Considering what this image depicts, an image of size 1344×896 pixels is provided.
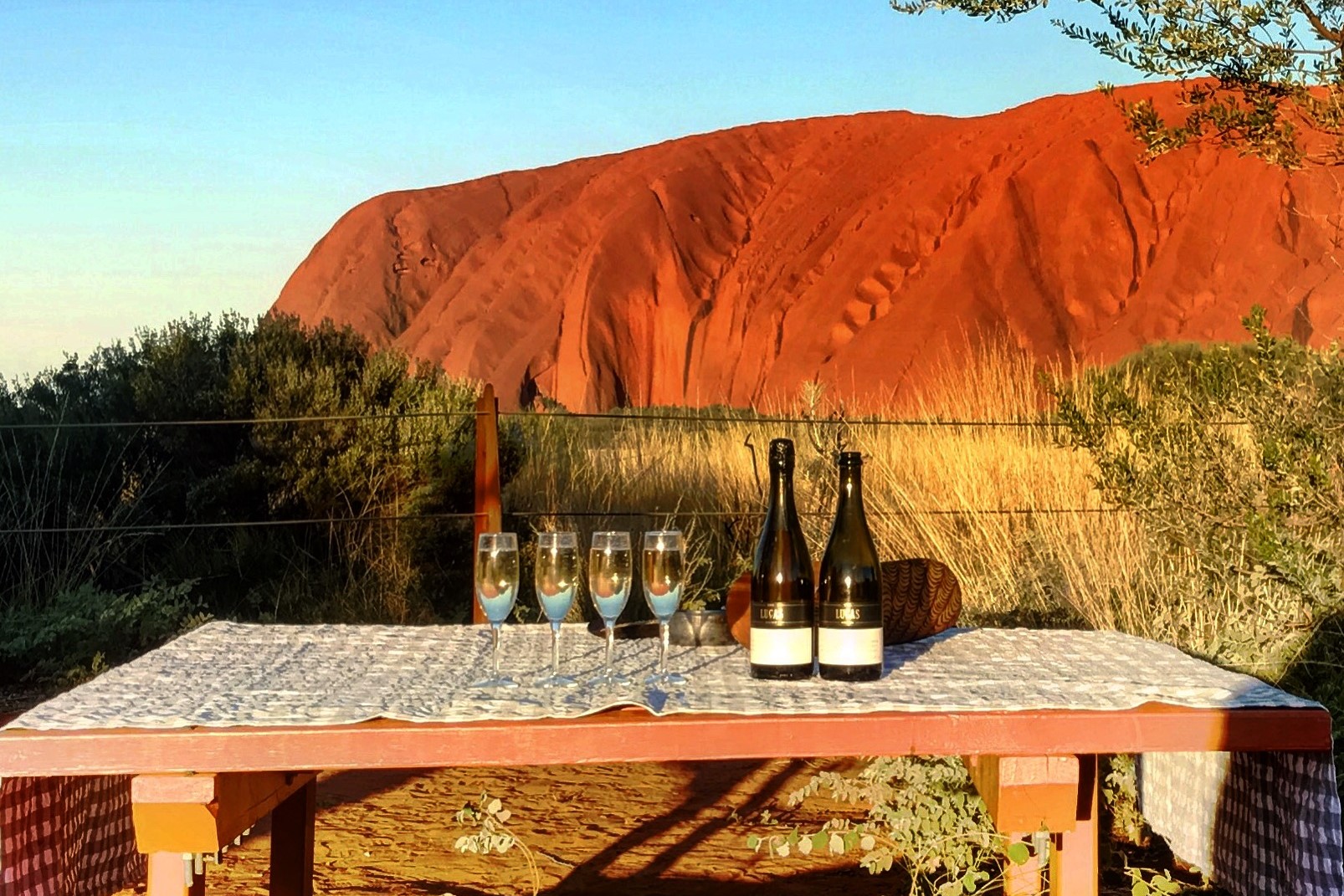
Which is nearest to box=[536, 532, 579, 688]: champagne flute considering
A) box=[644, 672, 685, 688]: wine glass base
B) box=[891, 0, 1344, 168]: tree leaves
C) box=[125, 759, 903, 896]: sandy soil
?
box=[644, 672, 685, 688]: wine glass base

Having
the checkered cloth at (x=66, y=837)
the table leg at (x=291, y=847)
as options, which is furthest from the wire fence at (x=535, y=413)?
the checkered cloth at (x=66, y=837)

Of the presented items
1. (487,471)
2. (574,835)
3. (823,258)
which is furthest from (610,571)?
(823,258)

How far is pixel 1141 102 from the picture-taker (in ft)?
14.3

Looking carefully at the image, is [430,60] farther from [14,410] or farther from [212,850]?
[212,850]

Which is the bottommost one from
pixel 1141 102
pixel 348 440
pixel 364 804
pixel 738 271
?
pixel 364 804

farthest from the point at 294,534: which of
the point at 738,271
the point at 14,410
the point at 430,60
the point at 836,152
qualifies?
the point at 836,152

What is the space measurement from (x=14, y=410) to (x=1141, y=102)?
6.27 metres

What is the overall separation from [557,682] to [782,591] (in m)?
0.31

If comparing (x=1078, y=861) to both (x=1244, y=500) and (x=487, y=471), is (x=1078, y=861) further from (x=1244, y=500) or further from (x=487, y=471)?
(x=487, y=471)

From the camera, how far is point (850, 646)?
1.62 meters

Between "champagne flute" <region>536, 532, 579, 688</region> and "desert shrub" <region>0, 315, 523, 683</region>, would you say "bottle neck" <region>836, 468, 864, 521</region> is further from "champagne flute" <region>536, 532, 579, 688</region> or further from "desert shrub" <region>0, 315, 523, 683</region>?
"desert shrub" <region>0, 315, 523, 683</region>

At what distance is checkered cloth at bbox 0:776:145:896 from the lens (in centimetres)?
150

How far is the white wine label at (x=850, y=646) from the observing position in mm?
1616

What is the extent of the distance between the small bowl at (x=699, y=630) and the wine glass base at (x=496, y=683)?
1.22 feet
